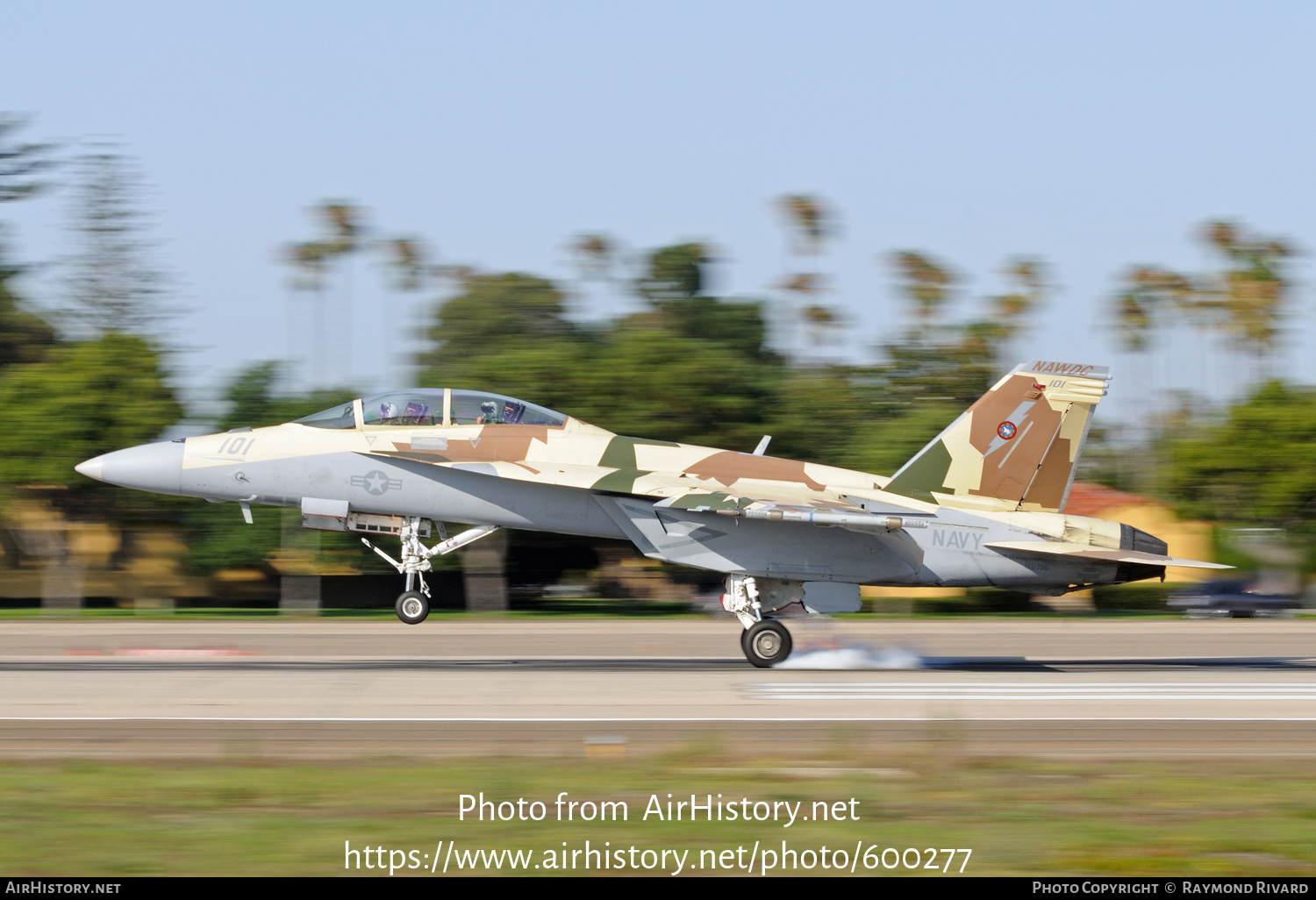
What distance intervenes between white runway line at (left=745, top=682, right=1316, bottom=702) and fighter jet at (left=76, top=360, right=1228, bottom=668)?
1503mm

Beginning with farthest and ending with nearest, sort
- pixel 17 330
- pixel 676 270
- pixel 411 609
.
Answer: pixel 676 270, pixel 17 330, pixel 411 609

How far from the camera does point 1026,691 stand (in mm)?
15641

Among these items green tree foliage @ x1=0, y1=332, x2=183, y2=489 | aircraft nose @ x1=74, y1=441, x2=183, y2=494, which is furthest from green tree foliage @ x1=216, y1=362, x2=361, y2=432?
aircraft nose @ x1=74, y1=441, x2=183, y2=494

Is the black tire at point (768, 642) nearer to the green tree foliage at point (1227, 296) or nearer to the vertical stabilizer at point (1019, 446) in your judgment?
the vertical stabilizer at point (1019, 446)

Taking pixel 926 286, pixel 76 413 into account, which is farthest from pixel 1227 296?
pixel 76 413

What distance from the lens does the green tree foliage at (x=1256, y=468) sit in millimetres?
44000

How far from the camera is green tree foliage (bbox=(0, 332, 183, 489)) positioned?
131ft

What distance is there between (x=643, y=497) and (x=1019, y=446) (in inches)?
216

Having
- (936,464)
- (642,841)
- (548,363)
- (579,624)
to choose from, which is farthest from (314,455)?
(548,363)

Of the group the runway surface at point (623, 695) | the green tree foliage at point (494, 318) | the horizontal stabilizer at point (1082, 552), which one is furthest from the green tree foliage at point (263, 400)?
the horizontal stabilizer at point (1082, 552)

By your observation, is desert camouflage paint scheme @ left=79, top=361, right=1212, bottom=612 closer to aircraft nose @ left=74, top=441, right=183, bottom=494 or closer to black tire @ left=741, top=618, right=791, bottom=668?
aircraft nose @ left=74, top=441, right=183, bottom=494

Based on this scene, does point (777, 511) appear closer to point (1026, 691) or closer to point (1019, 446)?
point (1026, 691)

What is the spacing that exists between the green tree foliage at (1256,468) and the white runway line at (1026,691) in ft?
99.5

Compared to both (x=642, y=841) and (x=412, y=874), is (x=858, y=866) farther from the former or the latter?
(x=412, y=874)
